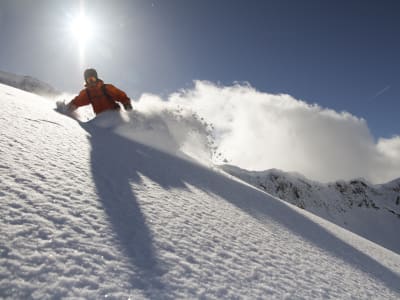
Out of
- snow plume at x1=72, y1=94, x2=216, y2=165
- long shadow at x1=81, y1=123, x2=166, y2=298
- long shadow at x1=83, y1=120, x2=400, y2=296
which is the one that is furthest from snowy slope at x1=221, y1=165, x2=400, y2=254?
long shadow at x1=81, y1=123, x2=166, y2=298

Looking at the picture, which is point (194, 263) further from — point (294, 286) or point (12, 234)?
point (12, 234)

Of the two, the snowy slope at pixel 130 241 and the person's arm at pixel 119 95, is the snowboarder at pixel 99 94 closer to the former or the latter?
the person's arm at pixel 119 95

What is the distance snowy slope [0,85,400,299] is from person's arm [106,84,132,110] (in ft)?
13.3

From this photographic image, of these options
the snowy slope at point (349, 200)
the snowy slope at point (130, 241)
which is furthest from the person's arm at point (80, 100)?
the snowy slope at point (349, 200)

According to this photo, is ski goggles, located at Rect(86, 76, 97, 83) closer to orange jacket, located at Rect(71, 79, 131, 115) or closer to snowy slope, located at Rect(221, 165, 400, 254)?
orange jacket, located at Rect(71, 79, 131, 115)

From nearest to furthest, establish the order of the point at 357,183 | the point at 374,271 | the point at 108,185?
the point at 108,185, the point at 374,271, the point at 357,183

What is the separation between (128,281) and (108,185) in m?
1.27

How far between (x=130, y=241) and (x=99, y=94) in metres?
6.63

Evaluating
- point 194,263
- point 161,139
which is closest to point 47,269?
point 194,263

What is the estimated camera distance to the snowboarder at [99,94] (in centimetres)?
721

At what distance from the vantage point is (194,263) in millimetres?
1509

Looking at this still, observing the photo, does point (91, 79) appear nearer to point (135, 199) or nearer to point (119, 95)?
point (119, 95)

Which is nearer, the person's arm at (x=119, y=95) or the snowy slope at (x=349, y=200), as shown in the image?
the person's arm at (x=119, y=95)

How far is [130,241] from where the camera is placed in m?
1.49
